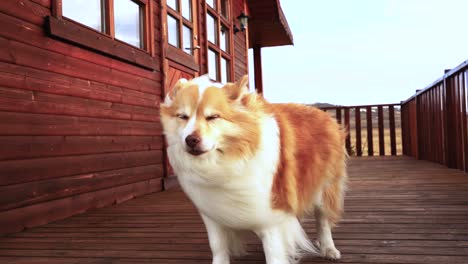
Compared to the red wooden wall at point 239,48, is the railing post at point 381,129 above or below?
below

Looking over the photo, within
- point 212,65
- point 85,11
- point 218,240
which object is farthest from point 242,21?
point 218,240

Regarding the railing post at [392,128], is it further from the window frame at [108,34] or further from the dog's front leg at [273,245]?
the dog's front leg at [273,245]

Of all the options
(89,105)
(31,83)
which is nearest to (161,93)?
(89,105)

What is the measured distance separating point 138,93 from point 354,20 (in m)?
15.2

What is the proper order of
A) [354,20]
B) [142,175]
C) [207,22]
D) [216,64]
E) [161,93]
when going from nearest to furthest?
[142,175], [161,93], [207,22], [216,64], [354,20]

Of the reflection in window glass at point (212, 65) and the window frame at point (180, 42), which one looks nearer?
the window frame at point (180, 42)

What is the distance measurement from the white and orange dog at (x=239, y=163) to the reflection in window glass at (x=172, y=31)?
4.10 metres

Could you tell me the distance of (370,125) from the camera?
9.53 m

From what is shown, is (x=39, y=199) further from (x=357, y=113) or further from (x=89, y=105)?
(x=357, y=113)

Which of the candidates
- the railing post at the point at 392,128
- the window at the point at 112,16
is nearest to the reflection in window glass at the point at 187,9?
the window at the point at 112,16

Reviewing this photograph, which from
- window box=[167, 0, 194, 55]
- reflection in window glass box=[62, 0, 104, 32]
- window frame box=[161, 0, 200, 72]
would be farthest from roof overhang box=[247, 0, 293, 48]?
reflection in window glass box=[62, 0, 104, 32]

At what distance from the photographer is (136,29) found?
492cm

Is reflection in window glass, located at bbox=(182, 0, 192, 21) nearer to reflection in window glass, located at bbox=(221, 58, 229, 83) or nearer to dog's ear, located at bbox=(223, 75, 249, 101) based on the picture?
reflection in window glass, located at bbox=(221, 58, 229, 83)

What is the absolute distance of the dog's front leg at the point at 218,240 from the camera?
73.5 inches
